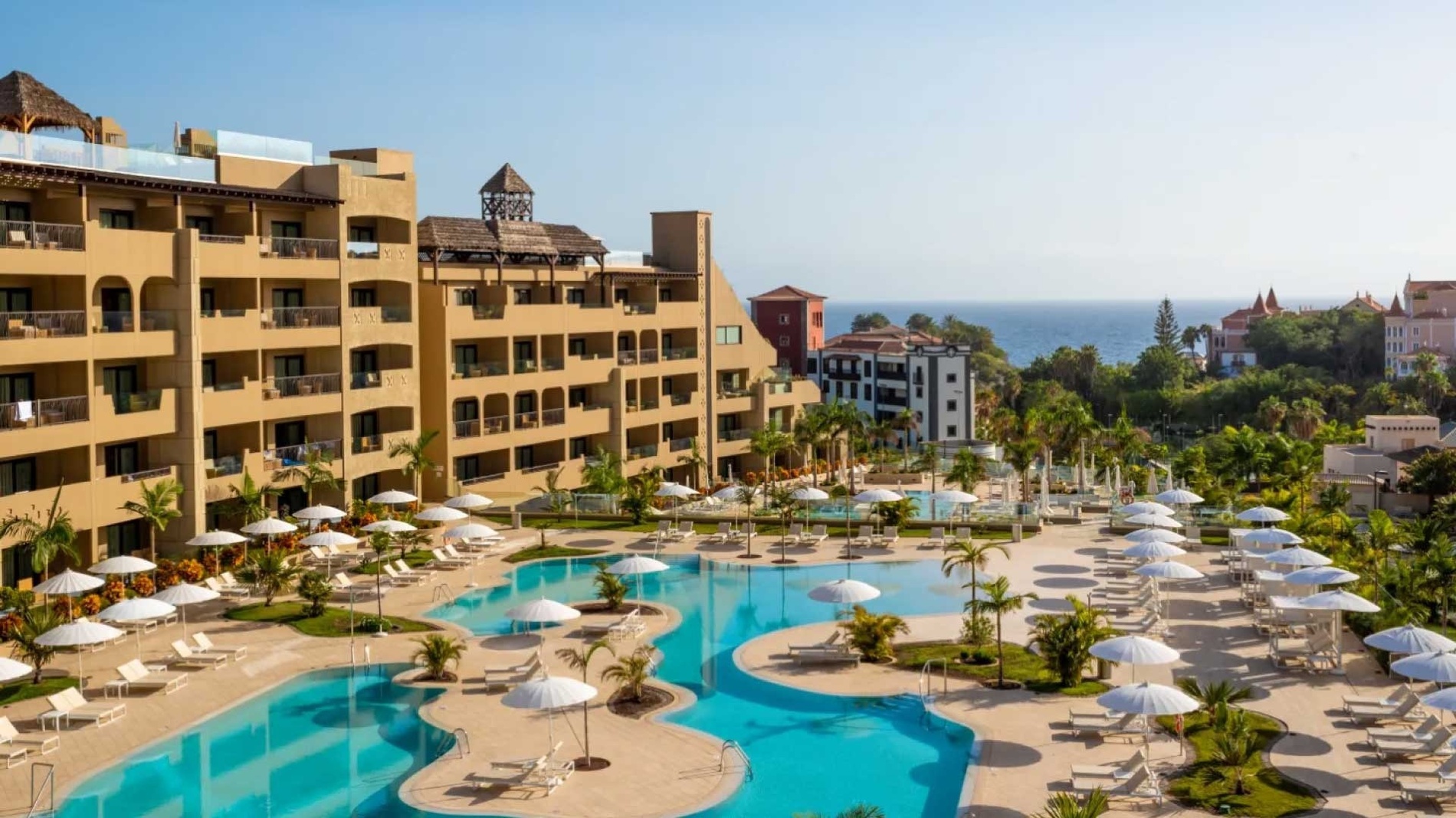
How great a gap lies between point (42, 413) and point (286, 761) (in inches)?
654

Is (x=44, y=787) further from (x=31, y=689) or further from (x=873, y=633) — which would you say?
(x=873, y=633)

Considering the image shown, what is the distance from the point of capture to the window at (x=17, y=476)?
1465 inches

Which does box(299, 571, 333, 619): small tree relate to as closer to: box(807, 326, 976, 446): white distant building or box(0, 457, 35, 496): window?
box(0, 457, 35, 496): window

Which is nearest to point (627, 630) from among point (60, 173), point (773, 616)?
point (773, 616)

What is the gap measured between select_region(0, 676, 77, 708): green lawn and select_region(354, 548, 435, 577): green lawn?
11.6 metres

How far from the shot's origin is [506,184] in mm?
59312

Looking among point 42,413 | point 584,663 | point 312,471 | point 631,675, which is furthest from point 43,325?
point 631,675

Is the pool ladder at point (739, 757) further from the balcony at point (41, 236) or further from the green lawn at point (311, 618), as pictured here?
the balcony at point (41, 236)

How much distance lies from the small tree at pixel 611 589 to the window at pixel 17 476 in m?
15.6

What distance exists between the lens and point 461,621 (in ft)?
119

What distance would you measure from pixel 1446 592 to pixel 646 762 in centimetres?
1913

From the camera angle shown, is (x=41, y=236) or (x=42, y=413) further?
(x=41, y=236)

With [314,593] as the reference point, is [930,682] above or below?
below

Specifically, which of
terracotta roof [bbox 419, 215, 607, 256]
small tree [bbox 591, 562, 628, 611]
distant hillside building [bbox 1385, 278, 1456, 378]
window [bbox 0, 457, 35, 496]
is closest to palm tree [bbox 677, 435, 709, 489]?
terracotta roof [bbox 419, 215, 607, 256]
